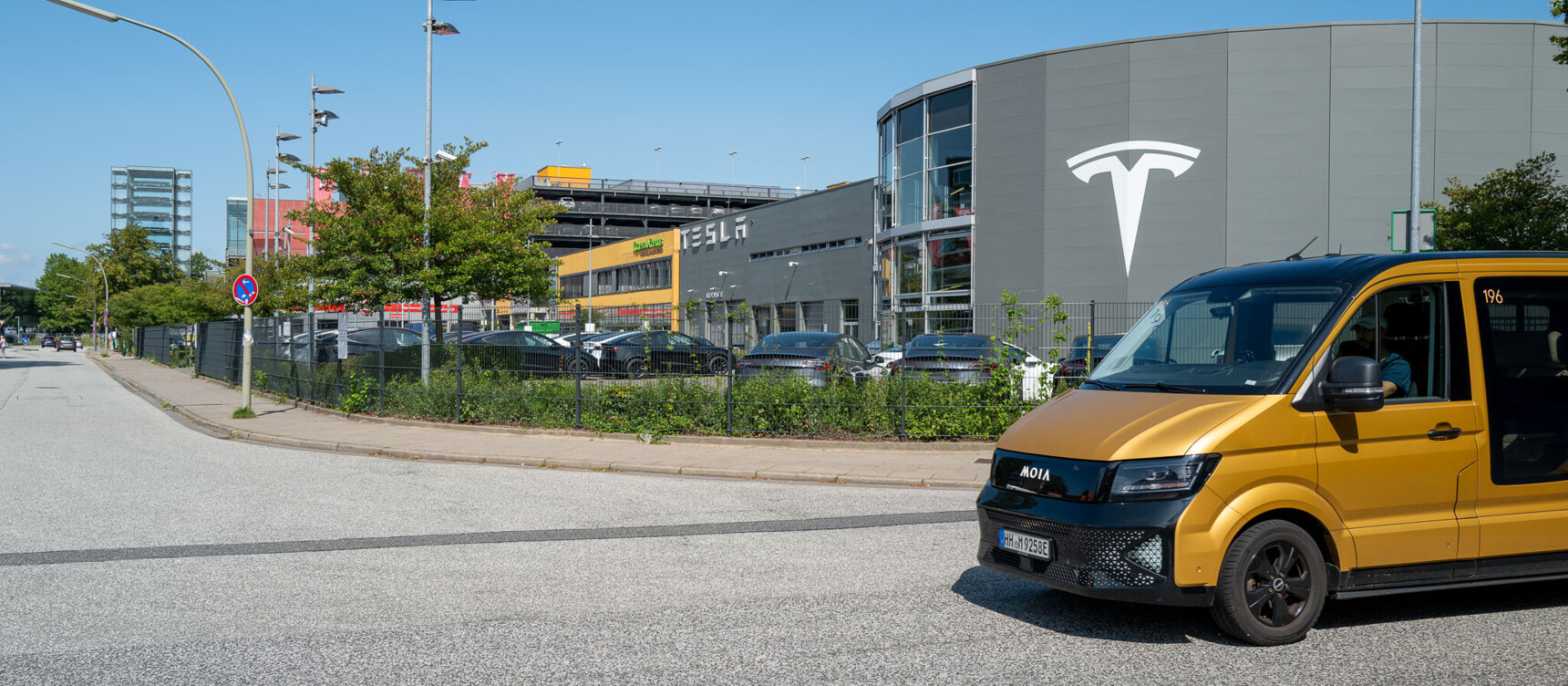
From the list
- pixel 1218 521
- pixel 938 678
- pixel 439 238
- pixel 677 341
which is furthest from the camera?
pixel 439 238

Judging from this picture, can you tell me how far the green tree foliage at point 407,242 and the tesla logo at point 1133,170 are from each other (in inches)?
753

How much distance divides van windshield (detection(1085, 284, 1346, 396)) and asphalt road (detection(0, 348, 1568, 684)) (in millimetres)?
1308

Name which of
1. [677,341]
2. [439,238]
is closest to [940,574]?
[677,341]

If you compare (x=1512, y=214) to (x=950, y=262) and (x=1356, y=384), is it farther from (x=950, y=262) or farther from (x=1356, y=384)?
(x=1356, y=384)

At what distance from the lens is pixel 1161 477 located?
489 centimetres

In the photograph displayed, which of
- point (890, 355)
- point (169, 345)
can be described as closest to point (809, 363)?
point (890, 355)

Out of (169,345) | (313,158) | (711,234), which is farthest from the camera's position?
(711,234)

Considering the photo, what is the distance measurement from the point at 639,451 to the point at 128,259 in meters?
78.0

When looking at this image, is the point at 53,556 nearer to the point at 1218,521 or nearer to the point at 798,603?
the point at 798,603

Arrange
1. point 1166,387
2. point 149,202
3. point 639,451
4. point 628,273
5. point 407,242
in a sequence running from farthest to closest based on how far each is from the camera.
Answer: point 149,202 < point 628,273 < point 407,242 < point 639,451 < point 1166,387

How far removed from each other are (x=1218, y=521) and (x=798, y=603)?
2337 millimetres

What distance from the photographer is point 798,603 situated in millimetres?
5945

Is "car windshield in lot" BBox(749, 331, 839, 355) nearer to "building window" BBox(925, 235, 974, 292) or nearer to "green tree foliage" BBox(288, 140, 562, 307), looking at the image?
"green tree foliage" BBox(288, 140, 562, 307)

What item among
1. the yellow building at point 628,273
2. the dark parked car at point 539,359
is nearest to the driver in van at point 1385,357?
the dark parked car at point 539,359
